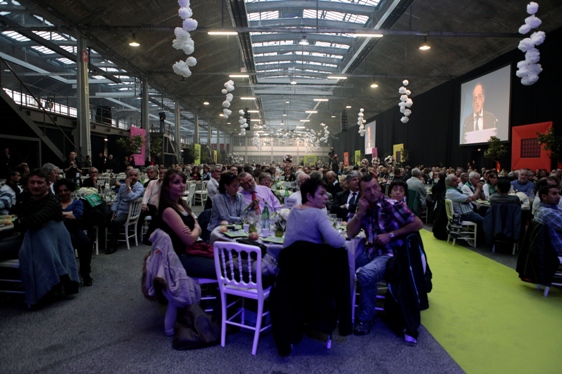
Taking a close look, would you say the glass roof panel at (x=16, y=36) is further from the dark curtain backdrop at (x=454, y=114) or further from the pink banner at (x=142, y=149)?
the dark curtain backdrop at (x=454, y=114)

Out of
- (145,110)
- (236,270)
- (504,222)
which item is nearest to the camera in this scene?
(236,270)

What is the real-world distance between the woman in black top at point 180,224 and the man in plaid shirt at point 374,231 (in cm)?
121

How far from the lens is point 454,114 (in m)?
14.1

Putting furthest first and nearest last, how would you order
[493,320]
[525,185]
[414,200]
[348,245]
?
1. [414,200]
2. [525,185]
3. [493,320]
4. [348,245]

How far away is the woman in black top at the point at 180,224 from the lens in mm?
2748

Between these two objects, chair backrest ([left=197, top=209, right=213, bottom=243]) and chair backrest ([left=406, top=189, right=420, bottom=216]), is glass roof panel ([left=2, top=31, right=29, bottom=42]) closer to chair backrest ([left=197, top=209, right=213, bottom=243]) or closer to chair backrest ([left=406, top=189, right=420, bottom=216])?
chair backrest ([left=197, top=209, right=213, bottom=243])

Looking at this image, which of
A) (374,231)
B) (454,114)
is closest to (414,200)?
(374,231)

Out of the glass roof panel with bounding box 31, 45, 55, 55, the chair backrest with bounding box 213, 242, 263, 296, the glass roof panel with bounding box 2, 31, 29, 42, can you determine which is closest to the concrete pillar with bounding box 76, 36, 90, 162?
the glass roof panel with bounding box 2, 31, 29, 42

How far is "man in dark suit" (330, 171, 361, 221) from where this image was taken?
15.3 feet

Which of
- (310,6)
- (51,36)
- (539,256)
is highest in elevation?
(310,6)

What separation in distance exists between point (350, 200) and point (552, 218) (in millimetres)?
2230

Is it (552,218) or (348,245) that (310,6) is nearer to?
(552,218)

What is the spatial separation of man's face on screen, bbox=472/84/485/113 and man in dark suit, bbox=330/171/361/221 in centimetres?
899

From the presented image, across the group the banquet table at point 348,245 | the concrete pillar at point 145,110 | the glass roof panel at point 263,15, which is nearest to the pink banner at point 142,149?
the concrete pillar at point 145,110
